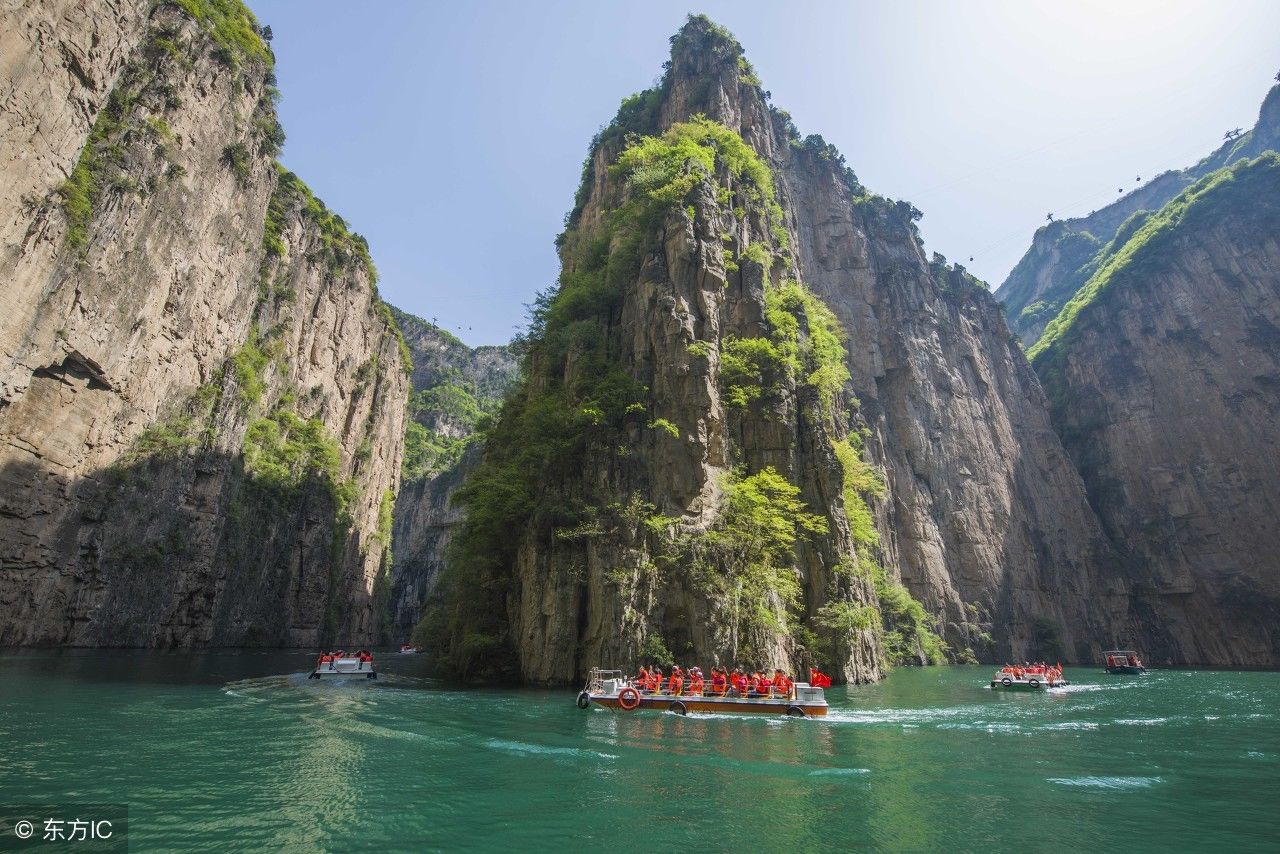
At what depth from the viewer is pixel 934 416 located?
6938 cm

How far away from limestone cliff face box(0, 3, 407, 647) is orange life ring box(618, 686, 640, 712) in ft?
102

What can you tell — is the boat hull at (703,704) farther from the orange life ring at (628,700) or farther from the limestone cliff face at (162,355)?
the limestone cliff face at (162,355)

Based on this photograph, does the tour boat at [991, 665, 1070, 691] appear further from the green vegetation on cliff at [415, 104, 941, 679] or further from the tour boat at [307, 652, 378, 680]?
the tour boat at [307, 652, 378, 680]

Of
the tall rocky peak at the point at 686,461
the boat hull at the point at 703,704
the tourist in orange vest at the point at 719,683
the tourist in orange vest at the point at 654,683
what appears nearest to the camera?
the boat hull at the point at 703,704

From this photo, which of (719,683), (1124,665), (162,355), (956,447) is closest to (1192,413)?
(956,447)

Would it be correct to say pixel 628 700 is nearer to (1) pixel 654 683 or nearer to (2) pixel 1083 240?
(1) pixel 654 683

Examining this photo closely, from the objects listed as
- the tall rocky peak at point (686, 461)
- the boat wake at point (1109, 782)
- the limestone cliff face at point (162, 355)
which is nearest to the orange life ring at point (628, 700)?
the tall rocky peak at point (686, 461)

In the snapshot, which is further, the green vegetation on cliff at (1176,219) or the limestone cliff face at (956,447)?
the green vegetation on cliff at (1176,219)

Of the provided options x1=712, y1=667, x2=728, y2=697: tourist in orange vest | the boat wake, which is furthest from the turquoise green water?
x1=712, y1=667, x2=728, y2=697: tourist in orange vest

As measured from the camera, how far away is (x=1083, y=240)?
116 meters

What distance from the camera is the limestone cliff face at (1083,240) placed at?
92125 millimetres

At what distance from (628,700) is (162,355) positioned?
38.9 meters

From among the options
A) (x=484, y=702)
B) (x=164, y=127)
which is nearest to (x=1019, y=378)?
(x=484, y=702)

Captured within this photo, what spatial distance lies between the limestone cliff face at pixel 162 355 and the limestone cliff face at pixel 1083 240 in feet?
340
